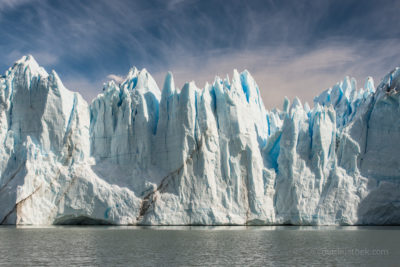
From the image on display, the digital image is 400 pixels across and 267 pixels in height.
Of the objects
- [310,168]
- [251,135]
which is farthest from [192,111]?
[310,168]

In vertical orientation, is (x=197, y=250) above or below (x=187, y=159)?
below

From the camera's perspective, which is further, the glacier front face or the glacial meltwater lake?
the glacier front face

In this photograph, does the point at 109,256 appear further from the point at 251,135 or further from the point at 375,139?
the point at 375,139

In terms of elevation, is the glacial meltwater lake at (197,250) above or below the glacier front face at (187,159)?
below

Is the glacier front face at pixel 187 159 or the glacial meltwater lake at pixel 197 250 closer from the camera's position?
the glacial meltwater lake at pixel 197 250

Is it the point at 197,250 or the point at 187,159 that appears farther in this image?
the point at 187,159
